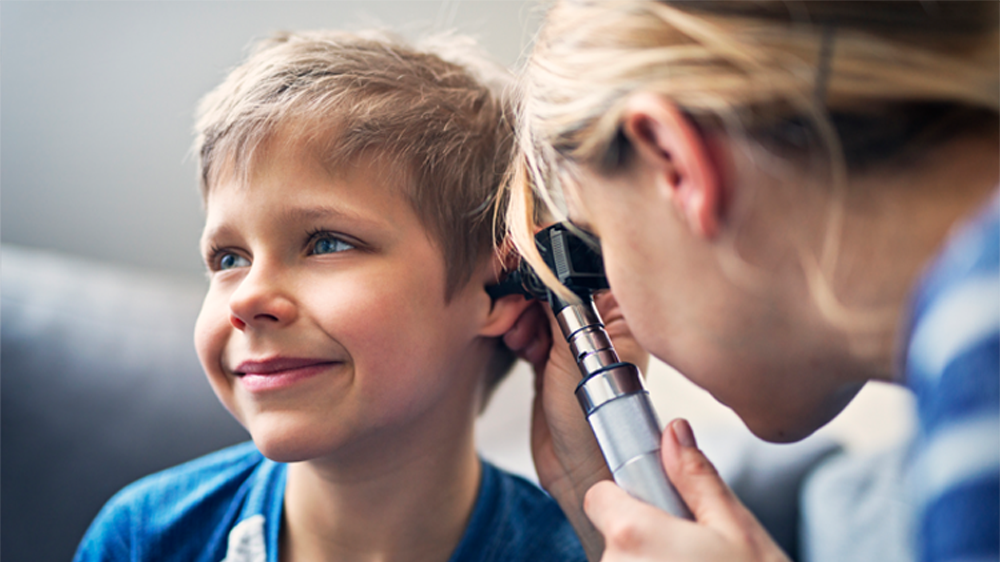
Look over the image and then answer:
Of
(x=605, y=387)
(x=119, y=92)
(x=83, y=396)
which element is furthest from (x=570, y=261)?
(x=119, y=92)

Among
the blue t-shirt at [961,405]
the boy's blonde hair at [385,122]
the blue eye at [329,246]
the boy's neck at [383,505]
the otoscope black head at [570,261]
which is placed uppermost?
the boy's blonde hair at [385,122]

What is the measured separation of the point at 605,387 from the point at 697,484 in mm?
95

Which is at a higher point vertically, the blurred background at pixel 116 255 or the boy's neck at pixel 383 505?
the blurred background at pixel 116 255

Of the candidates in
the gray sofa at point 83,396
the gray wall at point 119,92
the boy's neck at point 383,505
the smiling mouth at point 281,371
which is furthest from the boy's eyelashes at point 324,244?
the gray wall at point 119,92

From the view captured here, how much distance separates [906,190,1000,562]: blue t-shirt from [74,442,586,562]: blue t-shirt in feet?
1.60

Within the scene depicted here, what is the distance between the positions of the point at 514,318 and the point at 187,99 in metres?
0.89

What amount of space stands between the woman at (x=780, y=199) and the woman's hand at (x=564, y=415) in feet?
0.61

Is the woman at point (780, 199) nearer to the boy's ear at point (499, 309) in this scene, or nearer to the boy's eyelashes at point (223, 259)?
the boy's ear at point (499, 309)

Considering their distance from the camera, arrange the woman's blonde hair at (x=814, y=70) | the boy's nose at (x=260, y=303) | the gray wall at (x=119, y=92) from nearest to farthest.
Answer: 1. the woman's blonde hair at (x=814, y=70)
2. the boy's nose at (x=260, y=303)
3. the gray wall at (x=119, y=92)

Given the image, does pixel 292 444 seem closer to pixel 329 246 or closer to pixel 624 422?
pixel 329 246

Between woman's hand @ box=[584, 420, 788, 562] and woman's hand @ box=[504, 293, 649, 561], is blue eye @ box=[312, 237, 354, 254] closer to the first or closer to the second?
woman's hand @ box=[504, 293, 649, 561]

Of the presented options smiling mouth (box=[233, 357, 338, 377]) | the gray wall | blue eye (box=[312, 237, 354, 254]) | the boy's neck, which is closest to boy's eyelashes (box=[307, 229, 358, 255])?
blue eye (box=[312, 237, 354, 254])

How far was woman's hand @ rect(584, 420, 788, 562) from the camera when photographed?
0.45 m

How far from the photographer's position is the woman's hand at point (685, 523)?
455 mm
